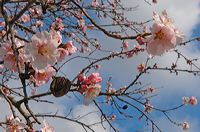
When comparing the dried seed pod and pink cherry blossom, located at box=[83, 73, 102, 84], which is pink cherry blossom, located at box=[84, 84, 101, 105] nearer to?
→ pink cherry blossom, located at box=[83, 73, 102, 84]

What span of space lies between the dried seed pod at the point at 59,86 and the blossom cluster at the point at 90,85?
137 mm

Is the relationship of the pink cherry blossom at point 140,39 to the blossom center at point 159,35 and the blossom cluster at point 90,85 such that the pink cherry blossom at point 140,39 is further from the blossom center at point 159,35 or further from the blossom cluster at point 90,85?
the blossom cluster at point 90,85

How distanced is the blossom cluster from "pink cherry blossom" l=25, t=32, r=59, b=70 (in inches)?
15.8

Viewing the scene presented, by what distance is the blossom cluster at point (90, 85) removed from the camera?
281cm

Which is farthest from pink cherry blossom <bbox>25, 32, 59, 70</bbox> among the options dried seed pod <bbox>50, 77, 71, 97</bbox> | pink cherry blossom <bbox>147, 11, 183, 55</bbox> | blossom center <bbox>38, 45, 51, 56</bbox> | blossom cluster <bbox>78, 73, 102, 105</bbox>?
pink cherry blossom <bbox>147, 11, 183, 55</bbox>

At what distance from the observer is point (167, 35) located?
2482mm

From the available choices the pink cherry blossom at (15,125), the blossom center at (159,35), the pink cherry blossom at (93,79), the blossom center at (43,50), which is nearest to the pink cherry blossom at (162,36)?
the blossom center at (159,35)

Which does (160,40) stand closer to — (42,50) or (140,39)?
(140,39)

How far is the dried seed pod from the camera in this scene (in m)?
2.69

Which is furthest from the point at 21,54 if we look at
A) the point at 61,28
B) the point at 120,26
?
the point at 61,28

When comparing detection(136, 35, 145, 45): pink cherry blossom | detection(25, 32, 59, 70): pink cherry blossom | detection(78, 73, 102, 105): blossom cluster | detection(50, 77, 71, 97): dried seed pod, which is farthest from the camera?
detection(78, 73, 102, 105): blossom cluster

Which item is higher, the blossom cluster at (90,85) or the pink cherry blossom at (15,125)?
the blossom cluster at (90,85)

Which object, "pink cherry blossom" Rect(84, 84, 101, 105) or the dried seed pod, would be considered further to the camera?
"pink cherry blossom" Rect(84, 84, 101, 105)

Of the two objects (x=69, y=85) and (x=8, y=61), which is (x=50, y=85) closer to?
(x=69, y=85)
